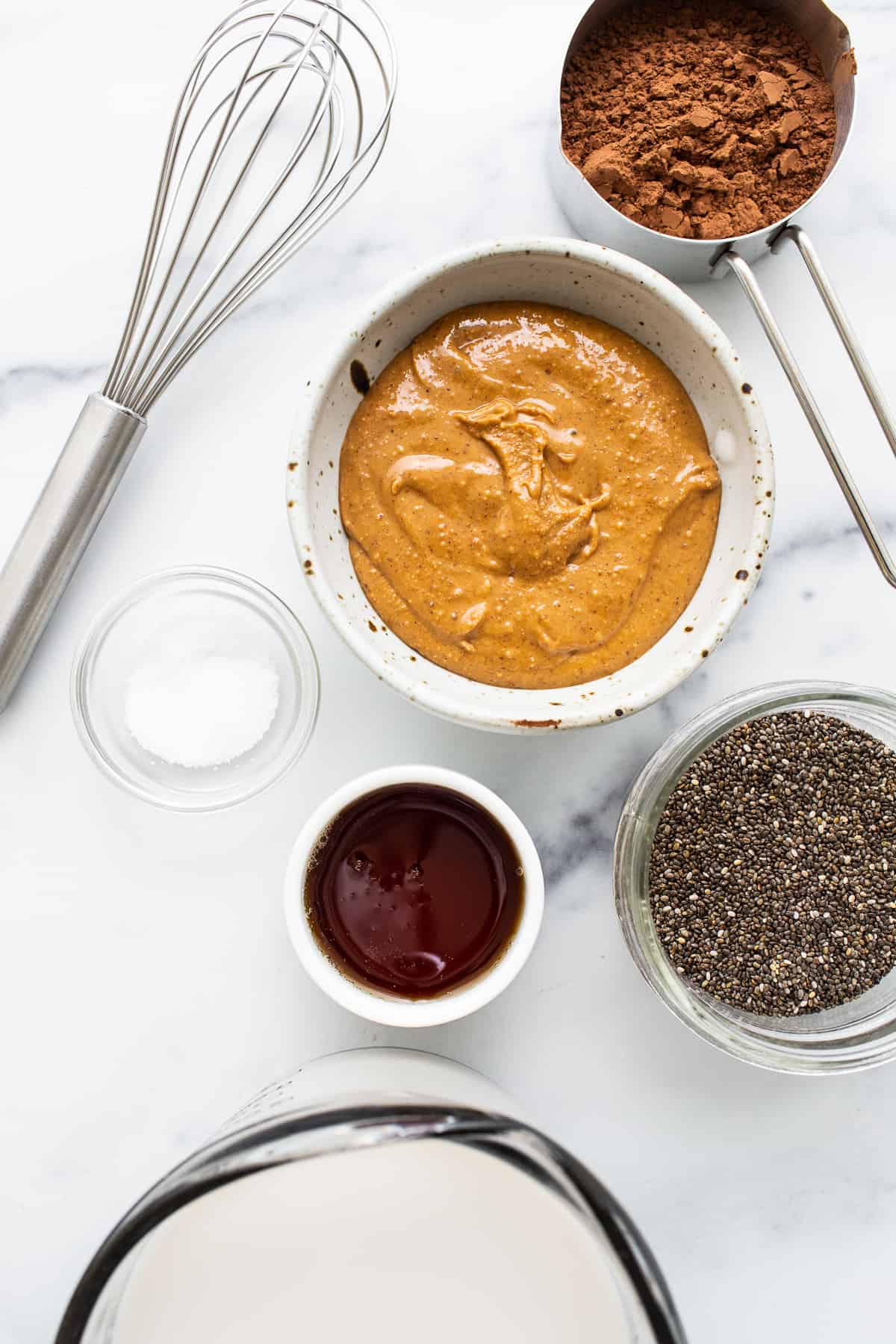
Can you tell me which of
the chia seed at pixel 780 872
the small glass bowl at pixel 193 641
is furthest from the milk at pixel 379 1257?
the small glass bowl at pixel 193 641

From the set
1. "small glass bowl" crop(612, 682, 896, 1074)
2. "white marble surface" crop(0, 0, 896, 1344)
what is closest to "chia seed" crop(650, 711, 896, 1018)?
"small glass bowl" crop(612, 682, 896, 1074)

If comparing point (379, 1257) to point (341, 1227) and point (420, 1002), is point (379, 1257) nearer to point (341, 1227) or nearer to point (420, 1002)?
point (341, 1227)

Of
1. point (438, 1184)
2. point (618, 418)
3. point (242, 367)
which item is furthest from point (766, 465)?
point (438, 1184)

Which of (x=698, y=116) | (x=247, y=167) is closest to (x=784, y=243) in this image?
(x=698, y=116)

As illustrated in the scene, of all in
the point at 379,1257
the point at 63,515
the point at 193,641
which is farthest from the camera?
the point at 193,641

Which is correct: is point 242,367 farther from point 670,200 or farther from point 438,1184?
point 438,1184

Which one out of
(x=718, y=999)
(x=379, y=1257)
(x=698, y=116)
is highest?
(x=698, y=116)
